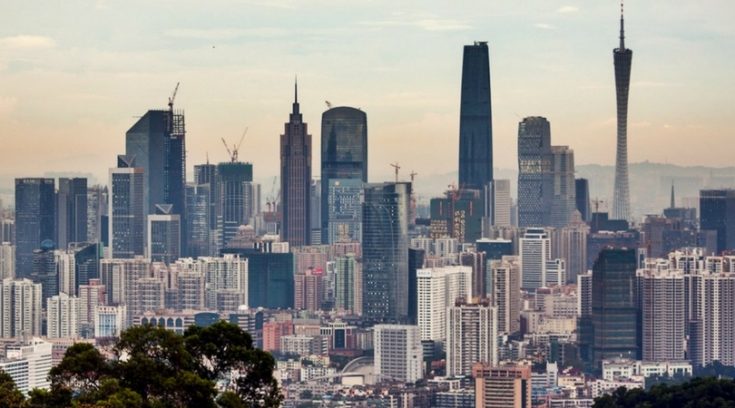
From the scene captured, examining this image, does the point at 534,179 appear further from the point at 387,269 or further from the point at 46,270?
the point at 46,270

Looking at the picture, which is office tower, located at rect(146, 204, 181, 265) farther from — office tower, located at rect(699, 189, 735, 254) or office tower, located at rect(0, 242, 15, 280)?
office tower, located at rect(699, 189, 735, 254)

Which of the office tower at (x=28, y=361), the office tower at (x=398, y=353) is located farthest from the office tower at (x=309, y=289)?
Result: the office tower at (x=28, y=361)

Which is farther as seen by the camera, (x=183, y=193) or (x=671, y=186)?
(x=183, y=193)

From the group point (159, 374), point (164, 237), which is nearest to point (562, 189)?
point (164, 237)

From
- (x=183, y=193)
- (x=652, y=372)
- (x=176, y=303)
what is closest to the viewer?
(x=652, y=372)

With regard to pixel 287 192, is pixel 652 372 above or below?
below

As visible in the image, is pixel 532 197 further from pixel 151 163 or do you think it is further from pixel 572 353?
pixel 572 353

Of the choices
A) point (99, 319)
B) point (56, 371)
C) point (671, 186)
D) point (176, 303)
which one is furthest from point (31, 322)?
point (56, 371)

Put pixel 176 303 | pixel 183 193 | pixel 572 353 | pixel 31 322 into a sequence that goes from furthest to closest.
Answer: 1. pixel 183 193
2. pixel 176 303
3. pixel 31 322
4. pixel 572 353
